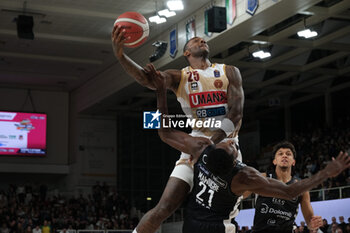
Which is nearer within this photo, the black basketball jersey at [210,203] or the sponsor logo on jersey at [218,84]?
the black basketball jersey at [210,203]

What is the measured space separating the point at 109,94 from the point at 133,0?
28.4 ft

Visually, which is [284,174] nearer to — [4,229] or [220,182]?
[220,182]

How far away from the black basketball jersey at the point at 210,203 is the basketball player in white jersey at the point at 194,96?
1.34 ft

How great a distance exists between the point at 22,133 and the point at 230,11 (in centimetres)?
1645

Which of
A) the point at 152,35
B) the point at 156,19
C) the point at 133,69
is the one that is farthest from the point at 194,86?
the point at 152,35

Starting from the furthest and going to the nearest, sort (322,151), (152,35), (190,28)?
(322,151), (152,35), (190,28)

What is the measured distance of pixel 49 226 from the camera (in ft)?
81.1

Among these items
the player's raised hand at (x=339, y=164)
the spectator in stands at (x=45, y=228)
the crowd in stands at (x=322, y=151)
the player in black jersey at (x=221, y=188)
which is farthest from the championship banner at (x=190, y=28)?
the player's raised hand at (x=339, y=164)

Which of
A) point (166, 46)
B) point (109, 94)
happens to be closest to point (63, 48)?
point (109, 94)

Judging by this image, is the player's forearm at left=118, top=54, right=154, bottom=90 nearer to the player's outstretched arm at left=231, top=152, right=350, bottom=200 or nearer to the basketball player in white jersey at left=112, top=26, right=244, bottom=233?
the basketball player in white jersey at left=112, top=26, right=244, bottom=233

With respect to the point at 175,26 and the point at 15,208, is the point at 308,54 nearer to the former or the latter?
the point at 175,26

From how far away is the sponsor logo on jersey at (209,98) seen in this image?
6949 millimetres

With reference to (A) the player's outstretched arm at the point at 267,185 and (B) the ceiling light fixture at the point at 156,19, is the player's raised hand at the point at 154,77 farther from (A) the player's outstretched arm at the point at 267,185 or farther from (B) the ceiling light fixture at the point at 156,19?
(B) the ceiling light fixture at the point at 156,19

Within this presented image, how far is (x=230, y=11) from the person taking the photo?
18125 millimetres
